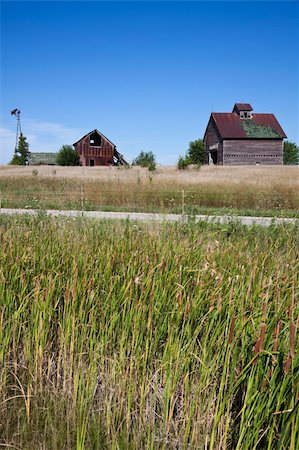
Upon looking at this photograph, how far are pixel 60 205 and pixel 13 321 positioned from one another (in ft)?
28.9

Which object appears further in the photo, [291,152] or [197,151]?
[291,152]

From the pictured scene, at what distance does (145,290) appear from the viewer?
246 cm

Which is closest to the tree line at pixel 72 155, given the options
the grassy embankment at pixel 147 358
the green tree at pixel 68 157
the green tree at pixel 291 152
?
the green tree at pixel 68 157

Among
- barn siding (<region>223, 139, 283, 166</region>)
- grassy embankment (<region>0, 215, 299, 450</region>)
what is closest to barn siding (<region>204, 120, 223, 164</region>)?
barn siding (<region>223, 139, 283, 166</region>)

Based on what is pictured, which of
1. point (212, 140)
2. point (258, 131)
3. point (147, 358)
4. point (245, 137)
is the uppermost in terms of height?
point (258, 131)

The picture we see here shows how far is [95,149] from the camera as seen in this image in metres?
47.5

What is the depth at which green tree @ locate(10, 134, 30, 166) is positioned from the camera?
166 feet

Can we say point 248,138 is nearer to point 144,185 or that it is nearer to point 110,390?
point 144,185

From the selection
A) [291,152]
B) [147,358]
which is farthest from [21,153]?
[147,358]

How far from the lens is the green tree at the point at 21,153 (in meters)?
50.5

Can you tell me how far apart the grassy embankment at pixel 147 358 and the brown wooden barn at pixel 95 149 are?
4553 cm

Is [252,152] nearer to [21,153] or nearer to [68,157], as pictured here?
[68,157]

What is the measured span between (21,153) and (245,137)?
27.1 metres

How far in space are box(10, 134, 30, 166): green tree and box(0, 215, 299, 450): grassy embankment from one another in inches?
1980
